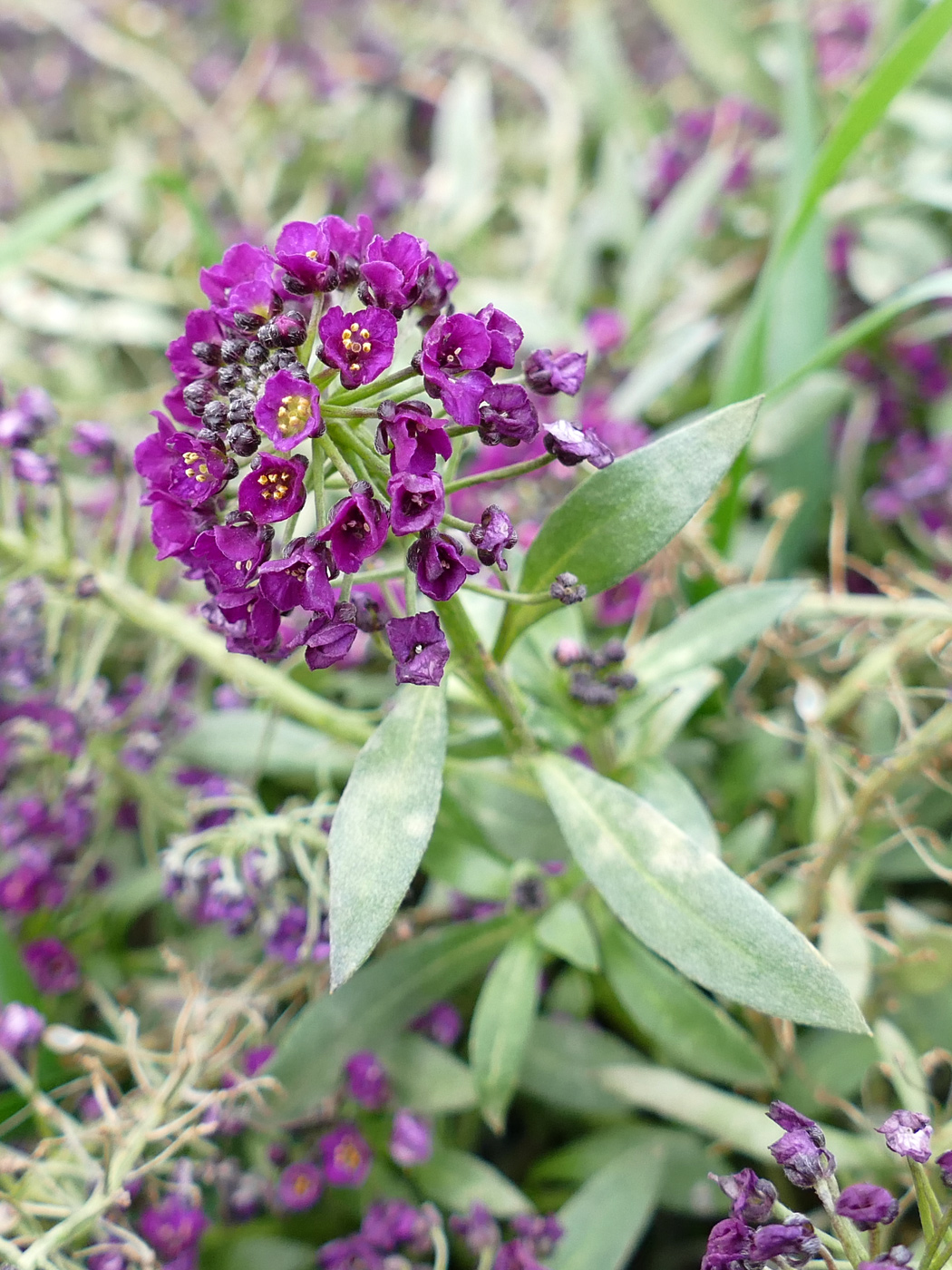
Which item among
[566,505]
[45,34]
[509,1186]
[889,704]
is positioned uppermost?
[45,34]

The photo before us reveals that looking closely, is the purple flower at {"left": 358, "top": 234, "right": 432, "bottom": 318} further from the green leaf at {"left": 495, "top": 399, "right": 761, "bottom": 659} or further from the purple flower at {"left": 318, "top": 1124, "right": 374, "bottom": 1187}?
the purple flower at {"left": 318, "top": 1124, "right": 374, "bottom": 1187}

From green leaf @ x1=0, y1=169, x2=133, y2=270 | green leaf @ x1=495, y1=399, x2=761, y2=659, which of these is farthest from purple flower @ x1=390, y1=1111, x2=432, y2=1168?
green leaf @ x1=0, y1=169, x2=133, y2=270

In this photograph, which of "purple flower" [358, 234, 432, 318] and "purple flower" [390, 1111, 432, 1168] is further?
"purple flower" [390, 1111, 432, 1168]

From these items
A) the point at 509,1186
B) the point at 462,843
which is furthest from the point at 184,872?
the point at 509,1186

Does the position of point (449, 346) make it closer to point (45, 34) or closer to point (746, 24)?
point (746, 24)

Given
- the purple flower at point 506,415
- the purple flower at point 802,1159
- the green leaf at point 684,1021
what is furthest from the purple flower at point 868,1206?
the purple flower at point 506,415
